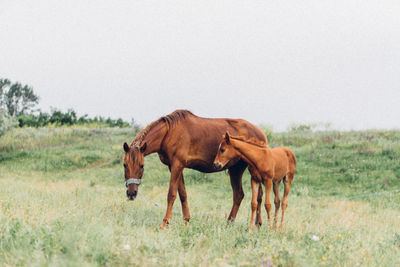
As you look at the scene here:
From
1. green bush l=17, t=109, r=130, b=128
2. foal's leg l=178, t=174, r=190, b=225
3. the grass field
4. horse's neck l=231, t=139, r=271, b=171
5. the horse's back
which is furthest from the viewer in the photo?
green bush l=17, t=109, r=130, b=128

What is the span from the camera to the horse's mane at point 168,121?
21.4 feet

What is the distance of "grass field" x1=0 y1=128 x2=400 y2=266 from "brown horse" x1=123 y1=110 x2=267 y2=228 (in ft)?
2.27

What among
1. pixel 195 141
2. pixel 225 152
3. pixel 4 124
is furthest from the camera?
pixel 4 124

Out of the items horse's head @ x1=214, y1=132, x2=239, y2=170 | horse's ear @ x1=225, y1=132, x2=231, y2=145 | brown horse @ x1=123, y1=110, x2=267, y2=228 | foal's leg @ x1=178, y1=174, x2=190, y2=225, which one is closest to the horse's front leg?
brown horse @ x1=123, y1=110, x2=267, y2=228

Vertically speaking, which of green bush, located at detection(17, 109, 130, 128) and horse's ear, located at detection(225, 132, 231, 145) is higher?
horse's ear, located at detection(225, 132, 231, 145)

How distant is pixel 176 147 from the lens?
6652 mm

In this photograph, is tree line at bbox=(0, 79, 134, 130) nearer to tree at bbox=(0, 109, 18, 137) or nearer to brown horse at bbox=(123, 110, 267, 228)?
tree at bbox=(0, 109, 18, 137)

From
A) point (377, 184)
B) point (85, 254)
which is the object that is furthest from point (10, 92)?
point (85, 254)

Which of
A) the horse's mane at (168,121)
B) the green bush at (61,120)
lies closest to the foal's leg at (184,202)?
the horse's mane at (168,121)

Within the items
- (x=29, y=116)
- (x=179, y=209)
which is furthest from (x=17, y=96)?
(x=179, y=209)

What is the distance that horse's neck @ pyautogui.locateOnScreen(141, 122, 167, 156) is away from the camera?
21.6 feet

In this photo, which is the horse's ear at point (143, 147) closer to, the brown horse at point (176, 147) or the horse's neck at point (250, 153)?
the brown horse at point (176, 147)

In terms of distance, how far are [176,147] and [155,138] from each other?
0.41m

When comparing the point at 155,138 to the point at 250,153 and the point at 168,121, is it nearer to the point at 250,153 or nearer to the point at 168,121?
the point at 168,121
